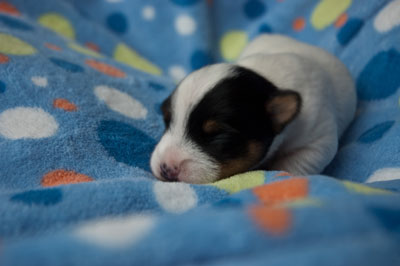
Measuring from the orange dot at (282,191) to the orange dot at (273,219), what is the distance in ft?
0.83

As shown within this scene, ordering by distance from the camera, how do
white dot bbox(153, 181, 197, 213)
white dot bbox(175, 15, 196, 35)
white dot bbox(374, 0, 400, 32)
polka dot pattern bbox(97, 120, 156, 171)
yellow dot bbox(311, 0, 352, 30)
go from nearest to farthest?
white dot bbox(153, 181, 197, 213)
polka dot pattern bbox(97, 120, 156, 171)
white dot bbox(374, 0, 400, 32)
yellow dot bbox(311, 0, 352, 30)
white dot bbox(175, 15, 196, 35)

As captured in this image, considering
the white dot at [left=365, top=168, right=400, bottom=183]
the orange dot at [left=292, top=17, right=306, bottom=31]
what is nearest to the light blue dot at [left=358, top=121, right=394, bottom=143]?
the white dot at [left=365, top=168, right=400, bottom=183]

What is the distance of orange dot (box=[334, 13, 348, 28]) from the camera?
2.72 metres

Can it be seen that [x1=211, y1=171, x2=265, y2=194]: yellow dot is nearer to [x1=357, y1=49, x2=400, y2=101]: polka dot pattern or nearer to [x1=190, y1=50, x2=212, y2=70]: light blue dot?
[x1=357, y1=49, x2=400, y2=101]: polka dot pattern

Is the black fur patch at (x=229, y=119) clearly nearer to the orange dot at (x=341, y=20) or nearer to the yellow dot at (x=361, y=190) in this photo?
the yellow dot at (x=361, y=190)

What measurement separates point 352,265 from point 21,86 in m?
1.66

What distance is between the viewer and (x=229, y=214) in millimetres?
872

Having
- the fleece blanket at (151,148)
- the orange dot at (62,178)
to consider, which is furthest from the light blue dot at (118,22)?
the orange dot at (62,178)

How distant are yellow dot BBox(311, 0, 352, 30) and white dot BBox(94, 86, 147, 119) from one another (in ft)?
5.03

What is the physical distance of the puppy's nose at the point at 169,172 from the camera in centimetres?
165

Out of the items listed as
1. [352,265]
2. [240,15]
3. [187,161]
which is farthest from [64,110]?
[240,15]

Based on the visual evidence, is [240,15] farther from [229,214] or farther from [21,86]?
[229,214]

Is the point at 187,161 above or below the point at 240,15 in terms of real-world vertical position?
below

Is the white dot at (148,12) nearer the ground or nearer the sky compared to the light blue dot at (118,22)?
nearer the sky
